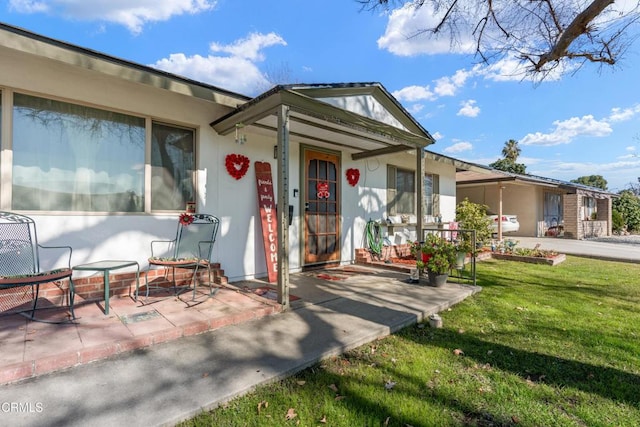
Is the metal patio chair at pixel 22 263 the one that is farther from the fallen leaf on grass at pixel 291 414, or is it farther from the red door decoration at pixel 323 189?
the red door decoration at pixel 323 189

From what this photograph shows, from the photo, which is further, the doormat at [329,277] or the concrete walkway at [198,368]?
the doormat at [329,277]

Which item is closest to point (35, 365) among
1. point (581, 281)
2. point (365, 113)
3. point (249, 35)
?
point (365, 113)

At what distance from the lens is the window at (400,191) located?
7538 mm

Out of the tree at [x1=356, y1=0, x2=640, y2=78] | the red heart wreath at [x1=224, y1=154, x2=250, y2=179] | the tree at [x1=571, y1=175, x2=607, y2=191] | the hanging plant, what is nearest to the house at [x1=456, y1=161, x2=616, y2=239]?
the tree at [x1=356, y1=0, x2=640, y2=78]

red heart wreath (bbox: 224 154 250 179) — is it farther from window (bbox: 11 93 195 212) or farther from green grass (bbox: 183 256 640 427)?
green grass (bbox: 183 256 640 427)

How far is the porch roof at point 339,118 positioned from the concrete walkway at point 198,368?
242cm

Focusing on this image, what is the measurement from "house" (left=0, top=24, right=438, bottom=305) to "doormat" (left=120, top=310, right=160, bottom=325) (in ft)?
2.97

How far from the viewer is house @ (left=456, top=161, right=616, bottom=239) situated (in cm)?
A: 1352

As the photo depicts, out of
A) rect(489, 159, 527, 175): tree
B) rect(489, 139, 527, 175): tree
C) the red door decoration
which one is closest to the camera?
the red door decoration

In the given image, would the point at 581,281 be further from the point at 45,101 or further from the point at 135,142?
the point at 45,101

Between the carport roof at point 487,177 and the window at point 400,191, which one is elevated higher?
the carport roof at point 487,177

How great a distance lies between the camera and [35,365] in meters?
2.05
